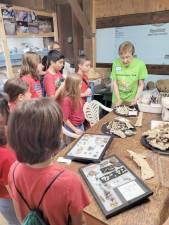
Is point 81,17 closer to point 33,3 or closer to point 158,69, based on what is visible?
point 33,3

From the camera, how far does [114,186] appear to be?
89 centimetres

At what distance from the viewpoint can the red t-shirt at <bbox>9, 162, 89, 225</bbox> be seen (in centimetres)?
67

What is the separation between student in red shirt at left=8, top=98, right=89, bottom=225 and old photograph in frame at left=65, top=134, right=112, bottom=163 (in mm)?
417

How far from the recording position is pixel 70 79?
5.98ft

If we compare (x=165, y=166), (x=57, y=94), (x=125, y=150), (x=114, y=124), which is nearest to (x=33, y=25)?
(x=57, y=94)

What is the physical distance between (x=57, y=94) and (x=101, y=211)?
1.46 m

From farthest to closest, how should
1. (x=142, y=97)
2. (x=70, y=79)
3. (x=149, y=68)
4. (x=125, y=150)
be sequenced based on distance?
(x=149, y=68) < (x=142, y=97) < (x=70, y=79) < (x=125, y=150)

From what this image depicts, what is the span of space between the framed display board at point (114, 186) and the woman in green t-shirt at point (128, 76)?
3.96ft

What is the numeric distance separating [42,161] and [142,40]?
306cm

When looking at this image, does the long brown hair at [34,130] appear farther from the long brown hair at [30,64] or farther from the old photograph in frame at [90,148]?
the long brown hair at [30,64]

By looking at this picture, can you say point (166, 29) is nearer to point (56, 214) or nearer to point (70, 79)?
point (70, 79)

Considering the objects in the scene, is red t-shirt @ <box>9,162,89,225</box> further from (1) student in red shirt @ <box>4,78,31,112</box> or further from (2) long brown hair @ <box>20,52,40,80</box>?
(2) long brown hair @ <box>20,52,40,80</box>

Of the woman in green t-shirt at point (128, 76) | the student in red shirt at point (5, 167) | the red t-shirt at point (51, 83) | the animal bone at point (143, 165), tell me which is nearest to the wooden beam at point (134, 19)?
the woman in green t-shirt at point (128, 76)

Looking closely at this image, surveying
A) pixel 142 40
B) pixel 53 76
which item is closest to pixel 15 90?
pixel 53 76
